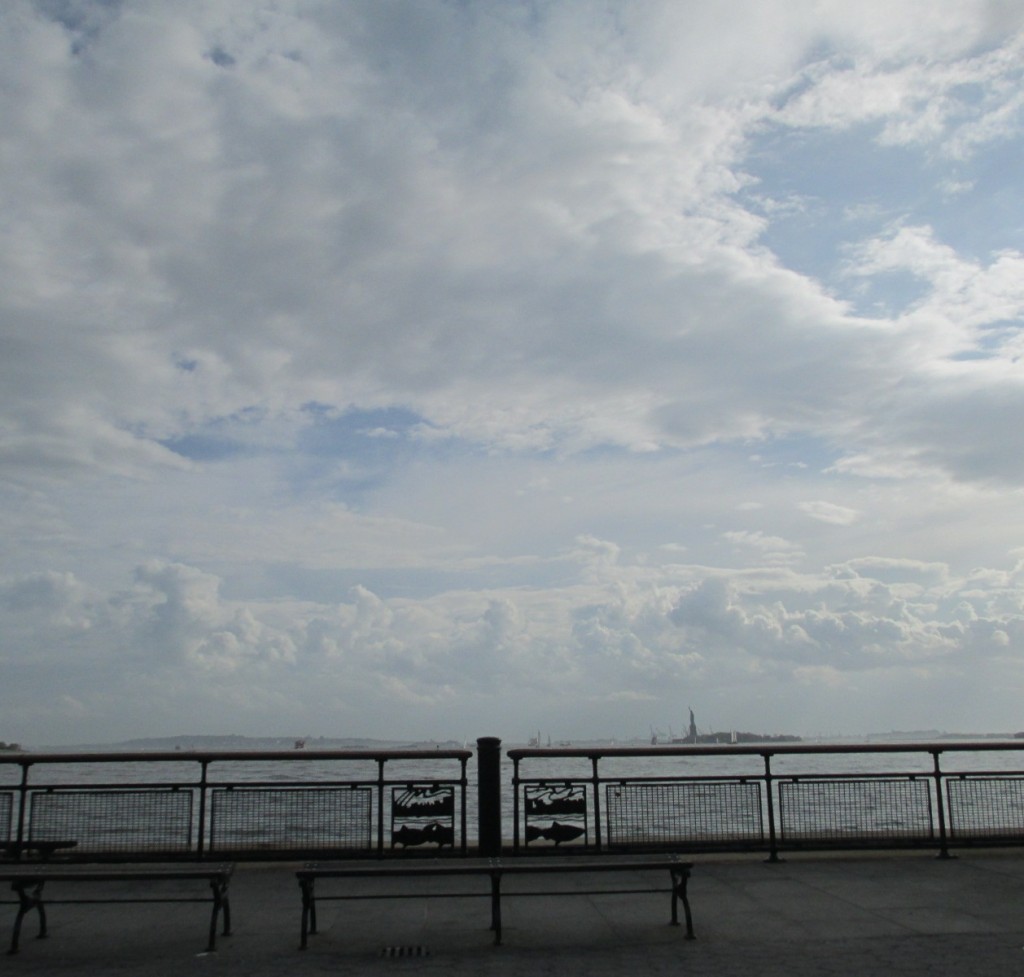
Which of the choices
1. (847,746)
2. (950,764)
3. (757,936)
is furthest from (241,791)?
(950,764)

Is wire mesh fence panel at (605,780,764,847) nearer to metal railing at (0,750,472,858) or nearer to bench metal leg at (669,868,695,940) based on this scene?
metal railing at (0,750,472,858)

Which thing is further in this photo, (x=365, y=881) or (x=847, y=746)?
(x=847, y=746)

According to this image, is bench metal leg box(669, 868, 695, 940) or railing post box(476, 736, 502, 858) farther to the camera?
railing post box(476, 736, 502, 858)

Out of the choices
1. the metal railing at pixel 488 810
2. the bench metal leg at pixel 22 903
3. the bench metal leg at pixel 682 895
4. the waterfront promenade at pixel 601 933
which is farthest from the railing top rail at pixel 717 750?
the bench metal leg at pixel 22 903

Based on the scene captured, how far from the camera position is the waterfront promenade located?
6980 millimetres

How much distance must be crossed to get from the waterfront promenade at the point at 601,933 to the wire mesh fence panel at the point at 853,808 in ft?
4.10

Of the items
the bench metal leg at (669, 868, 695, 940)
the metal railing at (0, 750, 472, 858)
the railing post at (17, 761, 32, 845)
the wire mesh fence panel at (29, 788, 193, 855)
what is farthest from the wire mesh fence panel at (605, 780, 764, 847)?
the railing post at (17, 761, 32, 845)

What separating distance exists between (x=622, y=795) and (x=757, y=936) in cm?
396

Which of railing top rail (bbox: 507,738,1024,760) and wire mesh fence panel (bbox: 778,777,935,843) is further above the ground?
railing top rail (bbox: 507,738,1024,760)

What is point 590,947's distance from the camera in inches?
298

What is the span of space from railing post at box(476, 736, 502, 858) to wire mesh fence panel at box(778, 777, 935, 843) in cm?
317

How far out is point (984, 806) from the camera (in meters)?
12.3

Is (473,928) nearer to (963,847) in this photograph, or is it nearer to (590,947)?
(590,947)

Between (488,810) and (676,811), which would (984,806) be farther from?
(488,810)
